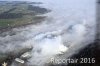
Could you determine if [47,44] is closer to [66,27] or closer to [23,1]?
[66,27]

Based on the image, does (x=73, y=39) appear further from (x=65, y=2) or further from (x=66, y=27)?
(x=65, y=2)

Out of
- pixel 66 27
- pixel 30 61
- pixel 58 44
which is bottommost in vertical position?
pixel 30 61

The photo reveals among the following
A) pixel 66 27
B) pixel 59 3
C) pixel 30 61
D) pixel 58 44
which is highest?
pixel 59 3

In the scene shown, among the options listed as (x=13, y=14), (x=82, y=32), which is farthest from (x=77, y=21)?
(x=13, y=14)

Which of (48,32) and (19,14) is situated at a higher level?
(19,14)

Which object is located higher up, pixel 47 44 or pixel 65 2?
pixel 65 2

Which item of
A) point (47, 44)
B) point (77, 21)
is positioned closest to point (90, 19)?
point (77, 21)
